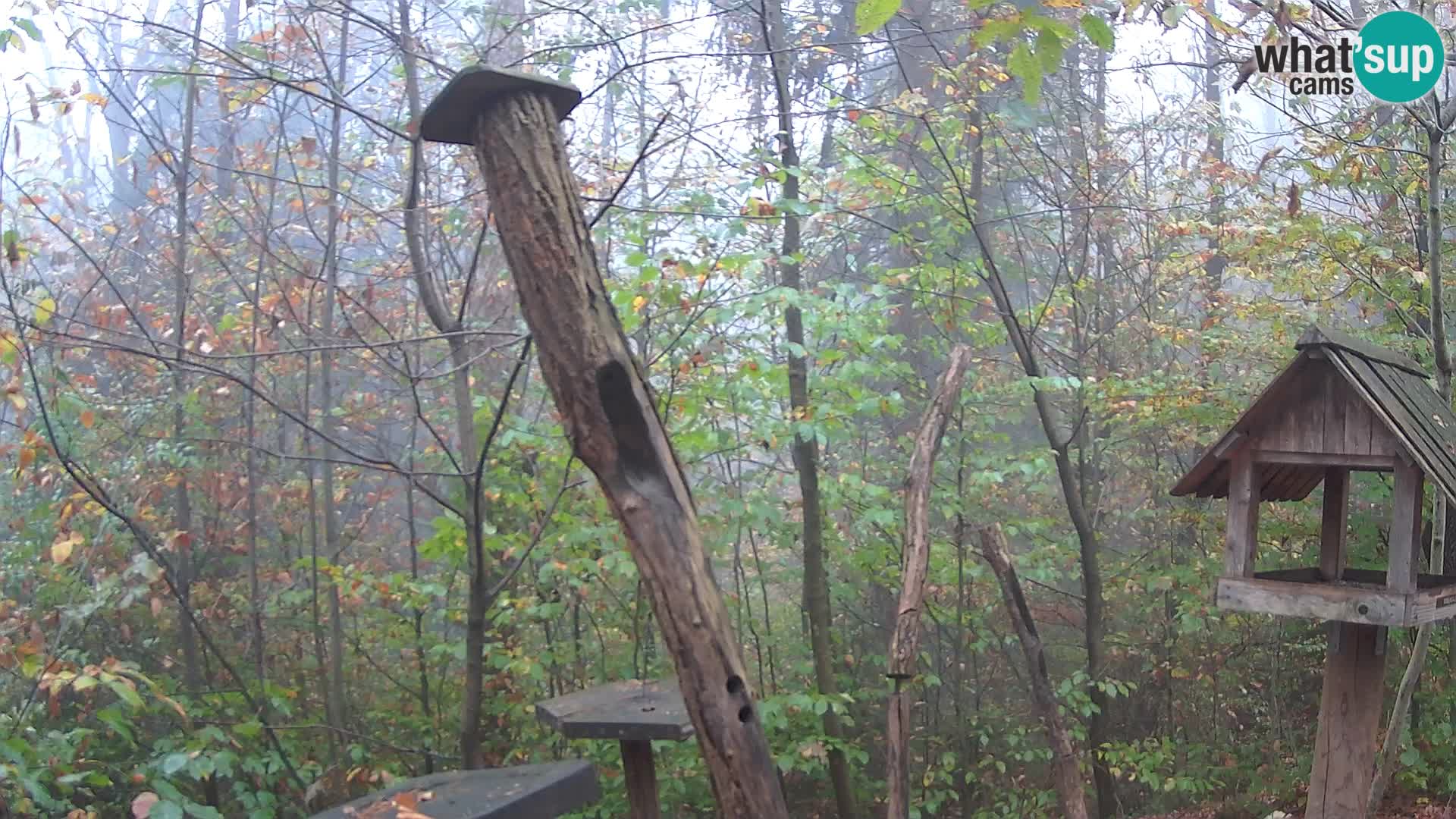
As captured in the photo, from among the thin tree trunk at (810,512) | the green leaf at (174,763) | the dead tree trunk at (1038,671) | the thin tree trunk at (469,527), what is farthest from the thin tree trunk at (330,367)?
the dead tree trunk at (1038,671)

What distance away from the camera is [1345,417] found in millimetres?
2824

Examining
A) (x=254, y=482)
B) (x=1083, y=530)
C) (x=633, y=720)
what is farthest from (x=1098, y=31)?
(x=254, y=482)

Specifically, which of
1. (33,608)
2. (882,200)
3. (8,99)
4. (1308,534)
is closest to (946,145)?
(882,200)

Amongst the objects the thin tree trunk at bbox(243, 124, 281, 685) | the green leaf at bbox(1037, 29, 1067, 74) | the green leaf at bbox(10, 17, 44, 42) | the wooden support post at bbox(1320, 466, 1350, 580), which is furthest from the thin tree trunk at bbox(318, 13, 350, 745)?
the wooden support post at bbox(1320, 466, 1350, 580)

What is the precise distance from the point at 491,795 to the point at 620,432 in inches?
44.2

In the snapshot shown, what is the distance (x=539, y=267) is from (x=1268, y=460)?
2.23 m

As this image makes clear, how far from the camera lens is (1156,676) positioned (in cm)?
667

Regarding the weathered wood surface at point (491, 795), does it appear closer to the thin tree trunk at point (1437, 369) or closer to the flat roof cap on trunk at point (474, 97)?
the flat roof cap on trunk at point (474, 97)

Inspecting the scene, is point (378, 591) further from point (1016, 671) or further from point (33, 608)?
point (1016, 671)

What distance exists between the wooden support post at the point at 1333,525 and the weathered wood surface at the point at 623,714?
2.06 metres

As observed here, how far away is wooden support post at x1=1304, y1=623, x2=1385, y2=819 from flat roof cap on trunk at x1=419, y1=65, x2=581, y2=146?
274 cm

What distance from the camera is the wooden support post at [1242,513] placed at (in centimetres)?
304

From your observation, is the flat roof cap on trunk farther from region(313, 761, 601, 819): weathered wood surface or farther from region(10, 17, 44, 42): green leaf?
region(10, 17, 44, 42): green leaf

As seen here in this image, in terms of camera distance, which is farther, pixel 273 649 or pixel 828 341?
pixel 828 341
